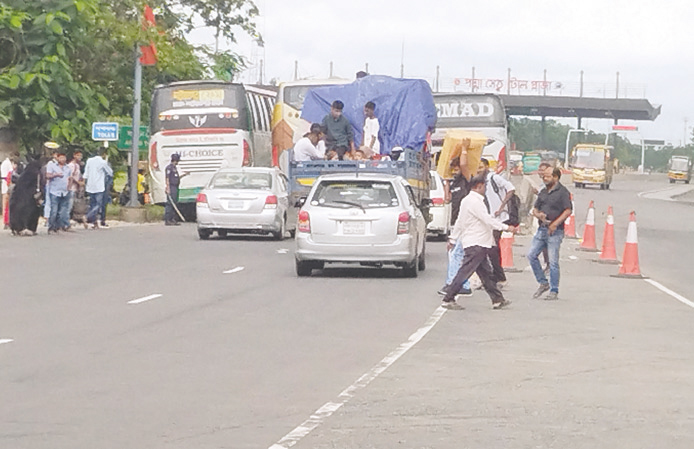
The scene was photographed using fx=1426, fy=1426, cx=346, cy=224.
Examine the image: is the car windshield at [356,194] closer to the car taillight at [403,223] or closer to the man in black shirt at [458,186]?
the car taillight at [403,223]

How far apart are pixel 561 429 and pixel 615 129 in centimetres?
11958

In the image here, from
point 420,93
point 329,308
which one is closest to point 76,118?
point 420,93

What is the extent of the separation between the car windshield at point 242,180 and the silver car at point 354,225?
985 cm

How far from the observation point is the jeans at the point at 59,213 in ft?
102

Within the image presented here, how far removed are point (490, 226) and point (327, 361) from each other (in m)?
5.50

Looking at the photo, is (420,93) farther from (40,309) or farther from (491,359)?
(491,359)

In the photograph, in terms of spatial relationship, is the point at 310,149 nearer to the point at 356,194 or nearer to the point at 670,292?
the point at 356,194

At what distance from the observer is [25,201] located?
29766 mm

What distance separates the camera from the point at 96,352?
12.5m

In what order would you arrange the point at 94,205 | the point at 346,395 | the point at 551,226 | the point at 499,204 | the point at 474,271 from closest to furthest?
the point at 346,395 → the point at 474,271 → the point at 551,226 → the point at 499,204 → the point at 94,205

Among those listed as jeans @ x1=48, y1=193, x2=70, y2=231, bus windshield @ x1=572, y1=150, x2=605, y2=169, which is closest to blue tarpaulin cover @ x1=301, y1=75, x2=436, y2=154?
jeans @ x1=48, y1=193, x2=70, y2=231

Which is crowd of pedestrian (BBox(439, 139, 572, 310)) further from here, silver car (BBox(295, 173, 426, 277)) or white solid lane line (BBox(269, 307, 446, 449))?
white solid lane line (BBox(269, 307, 446, 449))

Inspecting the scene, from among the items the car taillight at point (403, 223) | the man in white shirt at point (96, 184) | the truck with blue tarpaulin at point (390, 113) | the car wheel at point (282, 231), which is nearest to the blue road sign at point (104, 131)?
the man in white shirt at point (96, 184)

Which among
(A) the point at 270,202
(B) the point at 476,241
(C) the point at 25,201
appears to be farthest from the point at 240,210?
(B) the point at 476,241
